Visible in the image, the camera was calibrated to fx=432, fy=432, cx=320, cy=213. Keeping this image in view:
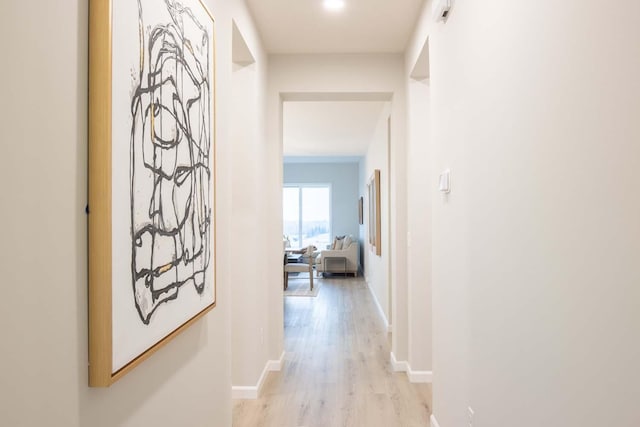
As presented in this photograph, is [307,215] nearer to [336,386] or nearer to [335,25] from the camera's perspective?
[336,386]

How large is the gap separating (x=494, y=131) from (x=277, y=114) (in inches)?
94.9

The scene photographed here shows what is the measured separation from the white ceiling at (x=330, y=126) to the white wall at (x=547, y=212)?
3635 mm

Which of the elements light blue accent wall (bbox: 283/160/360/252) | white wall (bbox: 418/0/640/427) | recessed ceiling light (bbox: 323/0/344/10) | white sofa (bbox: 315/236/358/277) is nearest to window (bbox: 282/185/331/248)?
light blue accent wall (bbox: 283/160/360/252)

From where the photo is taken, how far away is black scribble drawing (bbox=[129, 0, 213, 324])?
1.15 m

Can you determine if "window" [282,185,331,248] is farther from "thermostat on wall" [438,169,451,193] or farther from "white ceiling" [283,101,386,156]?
"thermostat on wall" [438,169,451,193]

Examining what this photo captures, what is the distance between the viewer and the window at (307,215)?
35.2 feet

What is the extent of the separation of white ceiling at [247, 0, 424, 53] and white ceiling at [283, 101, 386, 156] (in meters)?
1.76

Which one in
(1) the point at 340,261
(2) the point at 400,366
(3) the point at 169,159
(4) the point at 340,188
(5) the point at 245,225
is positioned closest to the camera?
(3) the point at 169,159

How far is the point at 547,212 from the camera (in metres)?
1.11

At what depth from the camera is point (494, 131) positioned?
150 centimetres

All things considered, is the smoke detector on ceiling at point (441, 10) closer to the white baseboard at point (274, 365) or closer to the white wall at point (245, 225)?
the white wall at point (245, 225)

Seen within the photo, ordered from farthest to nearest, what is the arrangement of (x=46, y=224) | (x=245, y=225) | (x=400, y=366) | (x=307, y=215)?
(x=307, y=215) → (x=400, y=366) → (x=245, y=225) → (x=46, y=224)

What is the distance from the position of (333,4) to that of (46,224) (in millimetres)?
2520

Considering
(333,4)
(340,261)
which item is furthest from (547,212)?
(340,261)
